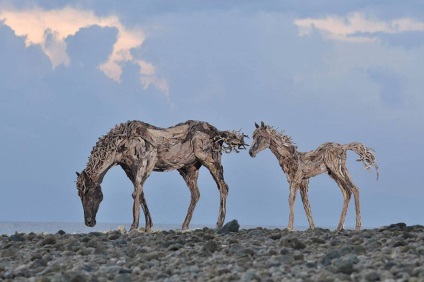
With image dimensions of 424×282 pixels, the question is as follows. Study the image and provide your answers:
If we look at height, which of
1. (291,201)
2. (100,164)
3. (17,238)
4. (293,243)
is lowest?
(293,243)

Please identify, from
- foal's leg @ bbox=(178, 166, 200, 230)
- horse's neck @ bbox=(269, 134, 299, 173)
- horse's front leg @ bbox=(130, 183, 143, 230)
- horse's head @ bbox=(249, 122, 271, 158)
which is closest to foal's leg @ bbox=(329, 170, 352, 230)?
horse's neck @ bbox=(269, 134, 299, 173)

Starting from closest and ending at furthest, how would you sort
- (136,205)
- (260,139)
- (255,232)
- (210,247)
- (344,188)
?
(210,247), (255,232), (136,205), (260,139), (344,188)

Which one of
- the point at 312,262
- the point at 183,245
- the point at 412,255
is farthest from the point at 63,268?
the point at 412,255

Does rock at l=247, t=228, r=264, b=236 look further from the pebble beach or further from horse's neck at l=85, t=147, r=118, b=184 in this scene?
horse's neck at l=85, t=147, r=118, b=184

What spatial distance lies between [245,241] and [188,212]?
8.63m

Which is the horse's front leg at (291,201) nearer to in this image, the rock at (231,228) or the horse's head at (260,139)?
the horse's head at (260,139)

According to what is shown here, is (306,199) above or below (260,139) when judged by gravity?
below

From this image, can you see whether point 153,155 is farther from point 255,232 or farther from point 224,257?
point 224,257

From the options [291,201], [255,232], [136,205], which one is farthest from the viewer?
[136,205]

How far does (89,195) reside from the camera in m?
26.5

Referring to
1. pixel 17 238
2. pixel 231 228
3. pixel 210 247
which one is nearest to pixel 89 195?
pixel 17 238

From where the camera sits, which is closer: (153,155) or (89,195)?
(153,155)

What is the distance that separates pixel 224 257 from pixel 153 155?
10120mm

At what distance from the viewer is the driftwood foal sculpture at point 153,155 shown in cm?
2575
